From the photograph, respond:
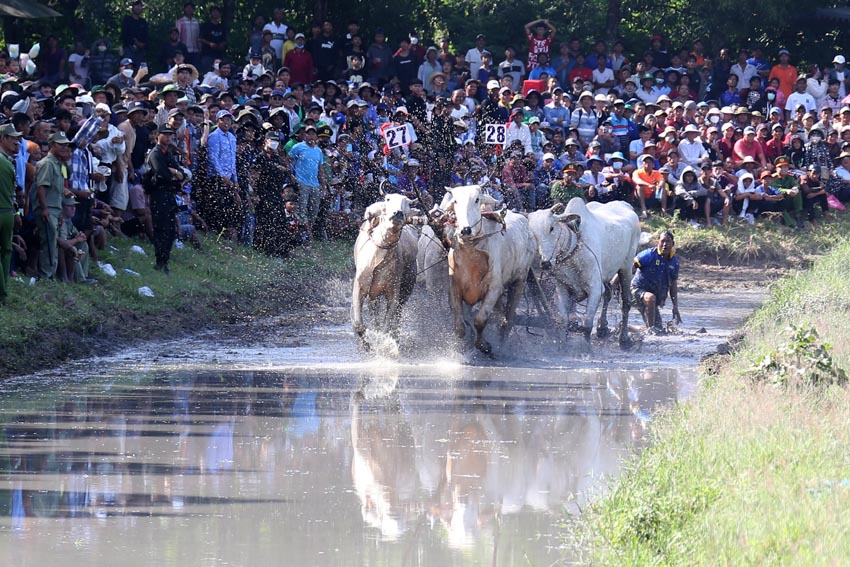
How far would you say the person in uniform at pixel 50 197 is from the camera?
14.5 meters

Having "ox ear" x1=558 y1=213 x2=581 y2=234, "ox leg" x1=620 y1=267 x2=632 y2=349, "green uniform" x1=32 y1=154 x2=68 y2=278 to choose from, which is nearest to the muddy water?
"ox leg" x1=620 y1=267 x2=632 y2=349

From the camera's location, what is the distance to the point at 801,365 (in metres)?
10.7

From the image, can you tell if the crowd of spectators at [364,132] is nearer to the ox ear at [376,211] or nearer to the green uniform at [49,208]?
the green uniform at [49,208]

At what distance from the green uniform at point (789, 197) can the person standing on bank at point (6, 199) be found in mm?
14626

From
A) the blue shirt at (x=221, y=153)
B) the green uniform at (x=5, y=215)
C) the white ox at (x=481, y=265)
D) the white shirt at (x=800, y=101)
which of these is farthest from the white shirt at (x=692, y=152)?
the green uniform at (x=5, y=215)

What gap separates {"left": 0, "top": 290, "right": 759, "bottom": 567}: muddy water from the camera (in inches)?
309

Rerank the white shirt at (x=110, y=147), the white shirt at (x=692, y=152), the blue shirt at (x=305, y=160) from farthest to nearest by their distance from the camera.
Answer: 1. the white shirt at (x=692, y=152)
2. the blue shirt at (x=305, y=160)
3. the white shirt at (x=110, y=147)

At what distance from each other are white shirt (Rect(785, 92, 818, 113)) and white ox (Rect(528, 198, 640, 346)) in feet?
35.1

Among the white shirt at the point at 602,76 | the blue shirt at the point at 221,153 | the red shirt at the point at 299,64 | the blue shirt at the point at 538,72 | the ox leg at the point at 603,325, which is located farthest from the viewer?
the white shirt at the point at 602,76

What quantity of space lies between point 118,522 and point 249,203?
1147 centimetres

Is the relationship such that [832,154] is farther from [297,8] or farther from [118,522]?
[118,522]

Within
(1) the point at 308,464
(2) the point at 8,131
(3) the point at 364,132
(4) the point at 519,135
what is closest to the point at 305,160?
(3) the point at 364,132

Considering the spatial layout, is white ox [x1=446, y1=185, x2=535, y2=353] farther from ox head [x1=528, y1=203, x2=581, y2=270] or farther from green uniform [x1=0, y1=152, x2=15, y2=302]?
green uniform [x1=0, y1=152, x2=15, y2=302]

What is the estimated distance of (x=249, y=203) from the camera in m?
19.3
